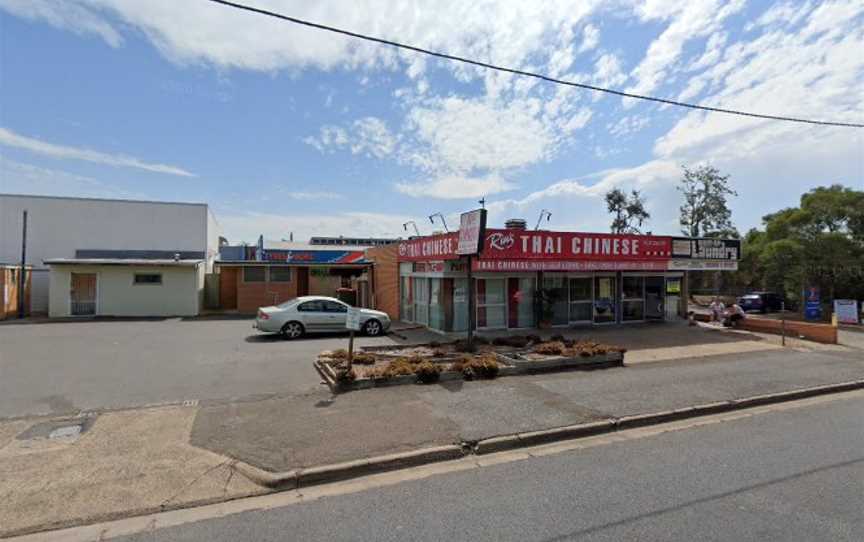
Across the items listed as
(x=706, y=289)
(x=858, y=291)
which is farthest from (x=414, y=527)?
(x=706, y=289)

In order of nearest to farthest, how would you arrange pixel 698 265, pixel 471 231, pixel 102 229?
1. pixel 471 231
2. pixel 698 265
3. pixel 102 229

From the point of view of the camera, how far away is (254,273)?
2728cm

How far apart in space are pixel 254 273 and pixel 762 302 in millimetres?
30850

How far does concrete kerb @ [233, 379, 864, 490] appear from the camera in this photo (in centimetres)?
506

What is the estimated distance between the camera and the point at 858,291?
85.6ft

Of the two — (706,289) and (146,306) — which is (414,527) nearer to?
(146,306)

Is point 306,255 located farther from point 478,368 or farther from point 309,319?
point 478,368

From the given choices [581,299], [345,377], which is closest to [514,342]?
[345,377]

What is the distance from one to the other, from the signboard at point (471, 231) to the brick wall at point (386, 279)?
28.2 ft

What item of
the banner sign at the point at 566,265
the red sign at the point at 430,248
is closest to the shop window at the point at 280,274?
the red sign at the point at 430,248

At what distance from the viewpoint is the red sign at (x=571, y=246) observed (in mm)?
15297

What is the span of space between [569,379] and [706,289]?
3915 centimetres

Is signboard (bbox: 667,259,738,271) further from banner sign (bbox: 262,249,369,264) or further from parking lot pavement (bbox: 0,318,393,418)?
banner sign (bbox: 262,249,369,264)

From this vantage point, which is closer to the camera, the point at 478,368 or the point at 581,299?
the point at 478,368
